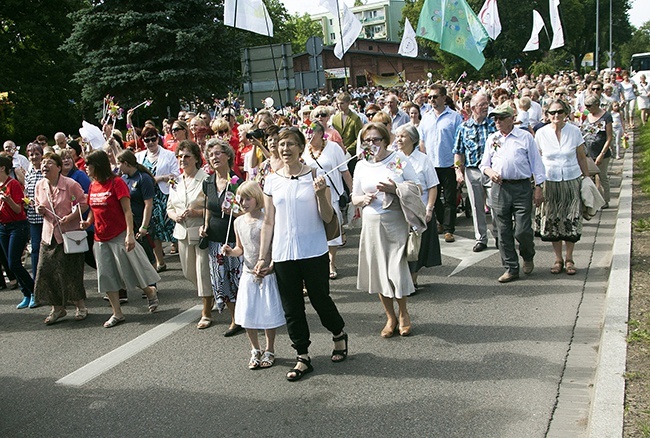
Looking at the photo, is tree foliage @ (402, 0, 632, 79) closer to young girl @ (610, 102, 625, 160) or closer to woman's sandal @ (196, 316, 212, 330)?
young girl @ (610, 102, 625, 160)

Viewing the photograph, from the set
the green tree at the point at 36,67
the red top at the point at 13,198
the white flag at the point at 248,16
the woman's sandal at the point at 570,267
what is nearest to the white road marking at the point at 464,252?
the woman's sandal at the point at 570,267

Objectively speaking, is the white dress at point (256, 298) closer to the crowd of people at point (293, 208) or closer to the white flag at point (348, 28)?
the crowd of people at point (293, 208)

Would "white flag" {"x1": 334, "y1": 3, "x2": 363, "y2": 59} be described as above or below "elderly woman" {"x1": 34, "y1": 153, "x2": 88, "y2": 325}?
above

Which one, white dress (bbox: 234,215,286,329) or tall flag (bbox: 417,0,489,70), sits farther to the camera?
tall flag (bbox: 417,0,489,70)

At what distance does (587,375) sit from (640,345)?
50cm

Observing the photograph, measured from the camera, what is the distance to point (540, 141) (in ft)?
27.0

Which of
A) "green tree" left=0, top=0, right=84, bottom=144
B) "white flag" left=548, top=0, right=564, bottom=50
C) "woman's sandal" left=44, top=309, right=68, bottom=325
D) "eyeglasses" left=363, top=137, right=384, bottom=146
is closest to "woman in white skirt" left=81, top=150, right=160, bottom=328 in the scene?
"woman's sandal" left=44, top=309, right=68, bottom=325

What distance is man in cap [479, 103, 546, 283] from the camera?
769cm

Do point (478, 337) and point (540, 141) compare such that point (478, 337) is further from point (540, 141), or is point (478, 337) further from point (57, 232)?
point (57, 232)

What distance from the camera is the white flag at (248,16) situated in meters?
14.1

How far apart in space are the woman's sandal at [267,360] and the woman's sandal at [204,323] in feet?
4.67

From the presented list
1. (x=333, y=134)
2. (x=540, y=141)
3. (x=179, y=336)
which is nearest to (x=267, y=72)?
(x=333, y=134)

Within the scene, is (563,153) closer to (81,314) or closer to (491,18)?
(81,314)

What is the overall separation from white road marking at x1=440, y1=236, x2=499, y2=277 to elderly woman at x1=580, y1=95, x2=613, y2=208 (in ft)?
7.76
